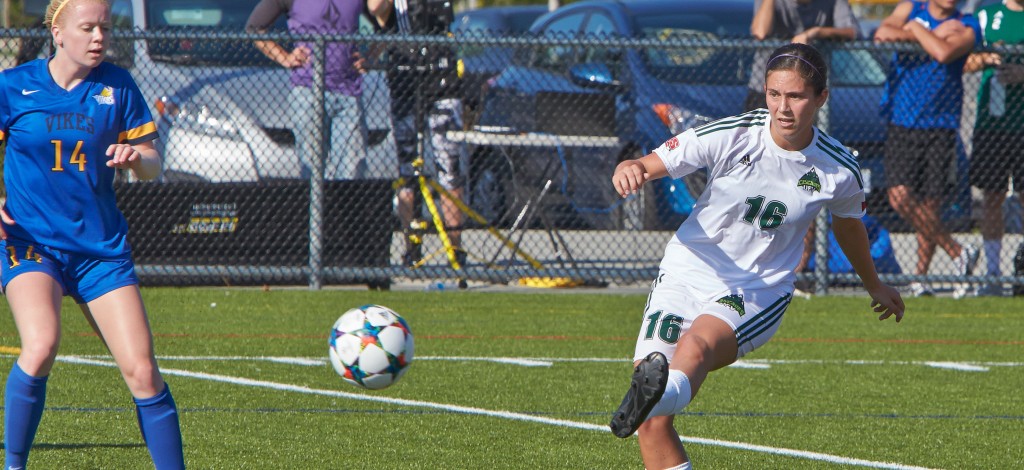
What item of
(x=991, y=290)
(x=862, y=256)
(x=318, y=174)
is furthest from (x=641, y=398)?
(x=991, y=290)

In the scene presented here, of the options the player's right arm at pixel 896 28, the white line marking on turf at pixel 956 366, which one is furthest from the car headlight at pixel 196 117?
the white line marking on turf at pixel 956 366

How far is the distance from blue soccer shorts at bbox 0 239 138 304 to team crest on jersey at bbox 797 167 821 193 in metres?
2.23

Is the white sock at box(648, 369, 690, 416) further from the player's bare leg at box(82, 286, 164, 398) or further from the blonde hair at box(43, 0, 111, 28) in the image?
the blonde hair at box(43, 0, 111, 28)

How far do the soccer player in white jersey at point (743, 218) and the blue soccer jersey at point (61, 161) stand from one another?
5.66 feet

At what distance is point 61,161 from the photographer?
4785mm

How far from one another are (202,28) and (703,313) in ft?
20.9

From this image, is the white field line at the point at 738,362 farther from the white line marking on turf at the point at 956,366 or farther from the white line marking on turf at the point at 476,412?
the white line marking on turf at the point at 476,412

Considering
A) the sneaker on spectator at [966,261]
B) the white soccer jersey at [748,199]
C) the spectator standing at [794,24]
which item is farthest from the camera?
the sneaker on spectator at [966,261]

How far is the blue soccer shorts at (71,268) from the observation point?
4730 millimetres

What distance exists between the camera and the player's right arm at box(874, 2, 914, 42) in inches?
421

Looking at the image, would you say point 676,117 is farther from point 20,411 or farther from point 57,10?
point 20,411

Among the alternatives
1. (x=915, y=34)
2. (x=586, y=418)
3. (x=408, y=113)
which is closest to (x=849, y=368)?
(x=586, y=418)

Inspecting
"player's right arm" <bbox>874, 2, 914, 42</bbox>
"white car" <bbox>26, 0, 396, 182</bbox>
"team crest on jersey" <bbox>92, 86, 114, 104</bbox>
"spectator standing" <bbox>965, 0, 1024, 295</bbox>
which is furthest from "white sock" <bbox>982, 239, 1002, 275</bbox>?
"team crest on jersey" <bbox>92, 86, 114, 104</bbox>

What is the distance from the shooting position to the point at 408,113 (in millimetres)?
10789
